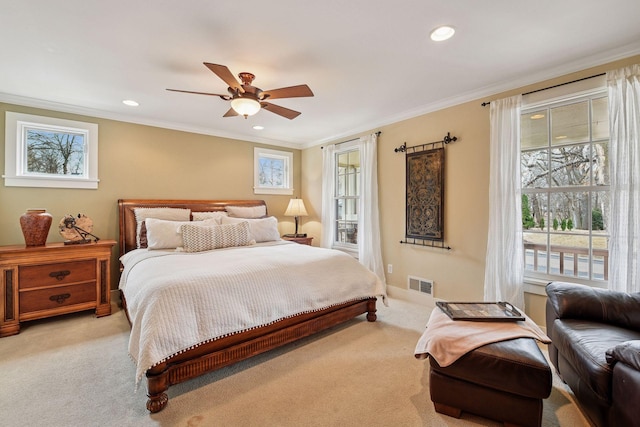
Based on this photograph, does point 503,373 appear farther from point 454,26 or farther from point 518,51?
point 518,51

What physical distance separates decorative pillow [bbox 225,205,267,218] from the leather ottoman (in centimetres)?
342

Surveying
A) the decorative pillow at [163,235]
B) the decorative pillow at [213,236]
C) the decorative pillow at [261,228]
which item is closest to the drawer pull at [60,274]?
the decorative pillow at [163,235]

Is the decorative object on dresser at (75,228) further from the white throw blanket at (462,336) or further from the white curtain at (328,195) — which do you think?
the white throw blanket at (462,336)

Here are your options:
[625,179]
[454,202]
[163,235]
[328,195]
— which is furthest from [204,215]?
[625,179]

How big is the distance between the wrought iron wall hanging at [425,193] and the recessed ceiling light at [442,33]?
53.9 inches

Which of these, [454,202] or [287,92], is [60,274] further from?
[454,202]

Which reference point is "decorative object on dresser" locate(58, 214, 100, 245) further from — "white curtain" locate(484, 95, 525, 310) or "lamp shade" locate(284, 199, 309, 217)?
"white curtain" locate(484, 95, 525, 310)

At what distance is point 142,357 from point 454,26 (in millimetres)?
2983

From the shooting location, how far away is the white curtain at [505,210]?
8.76 feet

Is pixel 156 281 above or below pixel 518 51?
below

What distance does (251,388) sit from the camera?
75.2 inches

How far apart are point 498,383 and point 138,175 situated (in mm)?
4531

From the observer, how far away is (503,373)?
146cm

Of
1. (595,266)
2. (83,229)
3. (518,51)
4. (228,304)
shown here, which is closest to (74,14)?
(228,304)
